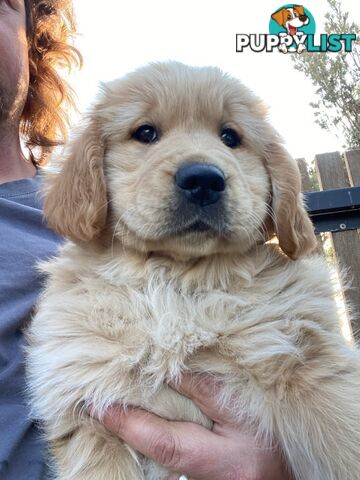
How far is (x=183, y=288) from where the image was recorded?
1.90m

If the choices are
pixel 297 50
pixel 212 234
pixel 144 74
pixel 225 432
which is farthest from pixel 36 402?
pixel 297 50

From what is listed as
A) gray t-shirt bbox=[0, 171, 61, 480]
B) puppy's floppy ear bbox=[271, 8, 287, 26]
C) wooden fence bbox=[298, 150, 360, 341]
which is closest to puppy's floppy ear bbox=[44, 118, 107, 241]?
gray t-shirt bbox=[0, 171, 61, 480]

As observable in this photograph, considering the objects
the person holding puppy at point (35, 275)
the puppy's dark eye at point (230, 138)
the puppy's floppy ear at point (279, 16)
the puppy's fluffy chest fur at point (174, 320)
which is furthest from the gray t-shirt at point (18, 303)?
the puppy's floppy ear at point (279, 16)

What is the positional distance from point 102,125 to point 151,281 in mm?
655

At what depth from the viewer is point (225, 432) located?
167 centimetres

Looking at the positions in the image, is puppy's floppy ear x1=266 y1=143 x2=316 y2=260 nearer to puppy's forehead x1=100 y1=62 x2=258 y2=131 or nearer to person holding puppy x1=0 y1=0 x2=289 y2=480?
puppy's forehead x1=100 y1=62 x2=258 y2=131

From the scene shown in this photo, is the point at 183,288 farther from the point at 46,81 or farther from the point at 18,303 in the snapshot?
the point at 46,81

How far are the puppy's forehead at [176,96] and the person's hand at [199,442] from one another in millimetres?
965

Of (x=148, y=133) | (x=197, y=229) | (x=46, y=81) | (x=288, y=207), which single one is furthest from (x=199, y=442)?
(x=46, y=81)

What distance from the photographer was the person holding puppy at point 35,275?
162 centimetres

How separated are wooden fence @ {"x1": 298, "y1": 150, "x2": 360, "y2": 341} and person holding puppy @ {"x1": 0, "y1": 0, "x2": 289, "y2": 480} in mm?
1664

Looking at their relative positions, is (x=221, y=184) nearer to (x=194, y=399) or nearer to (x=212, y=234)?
(x=212, y=234)

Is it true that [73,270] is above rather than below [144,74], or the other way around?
below

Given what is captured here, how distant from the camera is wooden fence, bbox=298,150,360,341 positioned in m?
3.27
